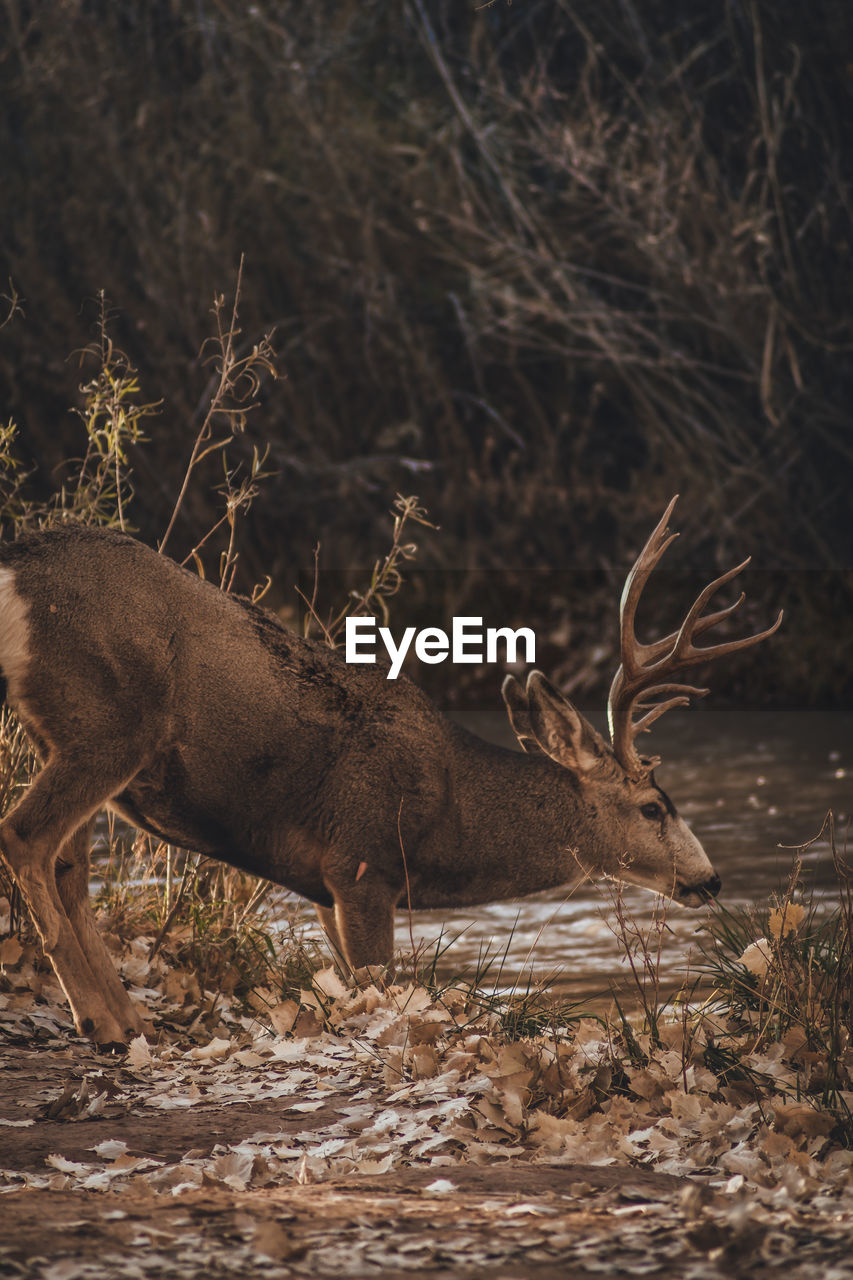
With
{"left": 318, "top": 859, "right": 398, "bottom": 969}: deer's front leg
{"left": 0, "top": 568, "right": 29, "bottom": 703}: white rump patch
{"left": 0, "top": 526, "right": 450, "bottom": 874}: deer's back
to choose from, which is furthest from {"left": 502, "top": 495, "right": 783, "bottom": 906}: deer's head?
{"left": 0, "top": 568, "right": 29, "bottom": 703}: white rump patch

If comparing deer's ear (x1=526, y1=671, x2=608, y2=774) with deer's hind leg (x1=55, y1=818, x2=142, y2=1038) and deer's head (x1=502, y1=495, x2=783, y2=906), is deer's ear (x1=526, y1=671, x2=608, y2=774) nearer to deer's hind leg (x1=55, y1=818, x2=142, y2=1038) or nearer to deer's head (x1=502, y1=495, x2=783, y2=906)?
deer's head (x1=502, y1=495, x2=783, y2=906)

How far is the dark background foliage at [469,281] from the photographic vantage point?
619 inches

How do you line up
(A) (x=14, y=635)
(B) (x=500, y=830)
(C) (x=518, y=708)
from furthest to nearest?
(C) (x=518, y=708) → (B) (x=500, y=830) → (A) (x=14, y=635)

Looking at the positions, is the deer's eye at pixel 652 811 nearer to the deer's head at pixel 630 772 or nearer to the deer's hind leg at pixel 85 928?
the deer's head at pixel 630 772

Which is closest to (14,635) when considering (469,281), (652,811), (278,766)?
(278,766)

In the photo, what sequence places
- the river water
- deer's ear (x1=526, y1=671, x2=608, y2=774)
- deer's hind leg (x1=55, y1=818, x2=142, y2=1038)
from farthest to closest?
1. the river water
2. deer's ear (x1=526, y1=671, x2=608, y2=774)
3. deer's hind leg (x1=55, y1=818, x2=142, y2=1038)

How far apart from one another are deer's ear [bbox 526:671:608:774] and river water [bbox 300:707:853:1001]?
1.83 ft

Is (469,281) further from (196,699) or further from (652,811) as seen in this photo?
(196,699)

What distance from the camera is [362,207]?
1728 cm

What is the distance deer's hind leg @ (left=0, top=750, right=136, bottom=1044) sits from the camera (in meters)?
5.66

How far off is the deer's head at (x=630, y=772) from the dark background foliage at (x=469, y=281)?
8.71 m

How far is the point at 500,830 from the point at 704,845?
409cm

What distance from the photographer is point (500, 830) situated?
668cm

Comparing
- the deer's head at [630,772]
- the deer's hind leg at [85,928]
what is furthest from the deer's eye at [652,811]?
the deer's hind leg at [85,928]
